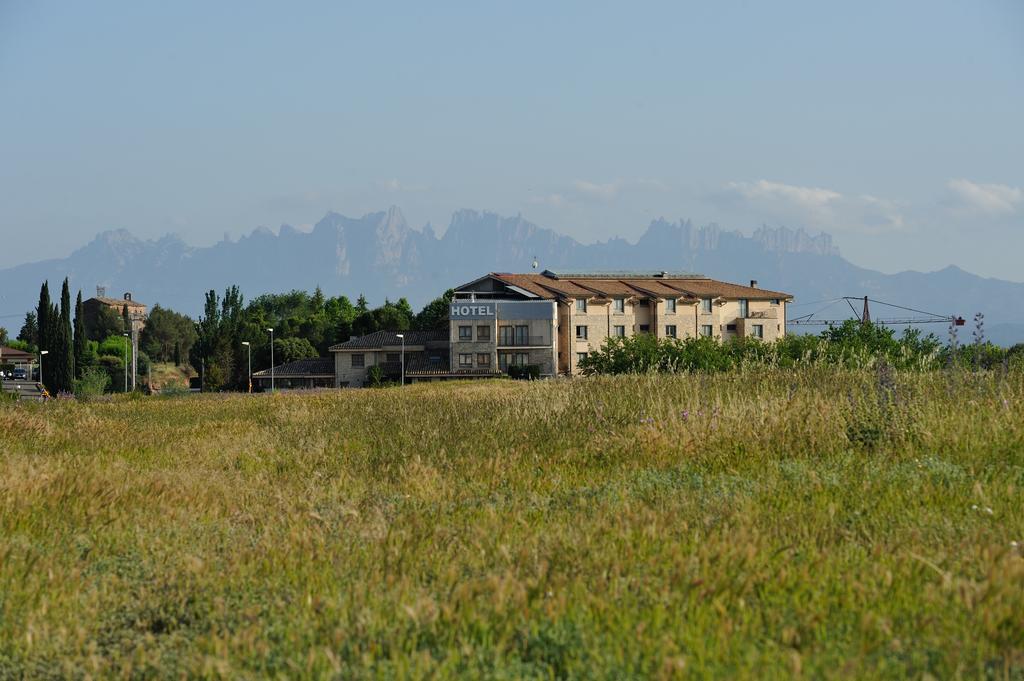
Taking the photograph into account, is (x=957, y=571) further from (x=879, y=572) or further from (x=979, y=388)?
(x=979, y=388)

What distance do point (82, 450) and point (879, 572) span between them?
9.78 metres

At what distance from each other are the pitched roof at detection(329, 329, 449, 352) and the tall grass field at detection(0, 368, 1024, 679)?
→ 7700cm

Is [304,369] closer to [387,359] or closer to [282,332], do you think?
[387,359]

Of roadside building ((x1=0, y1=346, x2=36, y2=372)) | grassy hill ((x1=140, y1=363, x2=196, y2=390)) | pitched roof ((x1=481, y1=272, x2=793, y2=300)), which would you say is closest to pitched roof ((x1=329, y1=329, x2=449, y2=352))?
pitched roof ((x1=481, y1=272, x2=793, y2=300))

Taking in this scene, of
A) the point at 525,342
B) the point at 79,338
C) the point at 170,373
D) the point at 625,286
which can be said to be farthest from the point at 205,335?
the point at 625,286

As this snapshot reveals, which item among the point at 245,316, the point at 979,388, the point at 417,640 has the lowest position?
the point at 417,640

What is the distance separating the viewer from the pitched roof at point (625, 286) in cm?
9175

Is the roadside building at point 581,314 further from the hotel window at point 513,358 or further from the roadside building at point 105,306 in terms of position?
the roadside building at point 105,306

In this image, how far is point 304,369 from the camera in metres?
91.9

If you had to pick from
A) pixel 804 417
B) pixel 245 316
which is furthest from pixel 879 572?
pixel 245 316

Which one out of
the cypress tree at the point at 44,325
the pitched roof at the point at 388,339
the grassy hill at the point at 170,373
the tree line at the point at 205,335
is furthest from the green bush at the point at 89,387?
the grassy hill at the point at 170,373

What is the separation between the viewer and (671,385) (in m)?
15.9

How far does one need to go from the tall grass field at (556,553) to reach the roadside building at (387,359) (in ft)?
243

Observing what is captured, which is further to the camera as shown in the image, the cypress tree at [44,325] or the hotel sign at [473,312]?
the hotel sign at [473,312]
